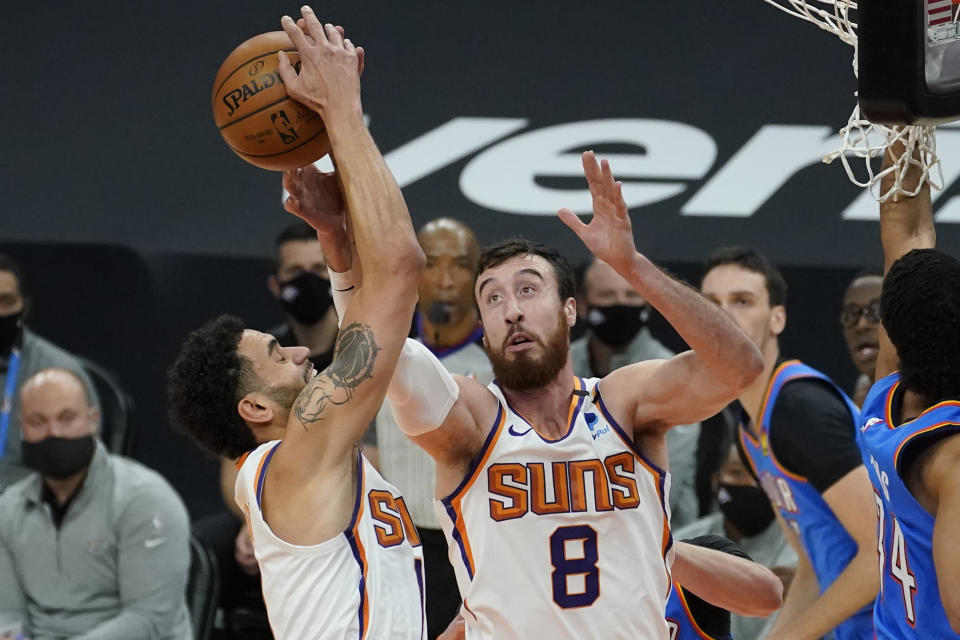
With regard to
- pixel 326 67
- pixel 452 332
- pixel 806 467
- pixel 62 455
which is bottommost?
pixel 806 467

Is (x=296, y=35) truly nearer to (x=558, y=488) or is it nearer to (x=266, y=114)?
(x=266, y=114)

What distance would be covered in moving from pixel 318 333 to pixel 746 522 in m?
1.91

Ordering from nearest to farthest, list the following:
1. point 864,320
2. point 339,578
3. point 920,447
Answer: point 339,578
point 920,447
point 864,320

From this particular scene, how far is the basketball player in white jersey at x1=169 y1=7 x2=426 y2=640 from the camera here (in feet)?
8.72

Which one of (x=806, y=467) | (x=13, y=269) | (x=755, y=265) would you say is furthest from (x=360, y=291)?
(x=13, y=269)

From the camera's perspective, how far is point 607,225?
2.96 m

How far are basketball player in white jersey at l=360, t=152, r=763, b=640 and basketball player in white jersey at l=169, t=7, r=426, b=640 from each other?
18 cm

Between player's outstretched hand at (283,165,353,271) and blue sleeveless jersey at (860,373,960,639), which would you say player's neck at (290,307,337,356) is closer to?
player's outstretched hand at (283,165,353,271)

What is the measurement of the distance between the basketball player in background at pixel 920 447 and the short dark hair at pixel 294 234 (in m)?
3.31

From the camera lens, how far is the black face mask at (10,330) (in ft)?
19.6

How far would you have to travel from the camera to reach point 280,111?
2924 mm

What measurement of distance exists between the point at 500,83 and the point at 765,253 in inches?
58.5

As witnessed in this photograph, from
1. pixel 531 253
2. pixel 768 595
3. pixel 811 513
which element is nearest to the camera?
pixel 531 253

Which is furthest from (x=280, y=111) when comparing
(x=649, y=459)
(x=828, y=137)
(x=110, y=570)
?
(x=828, y=137)
